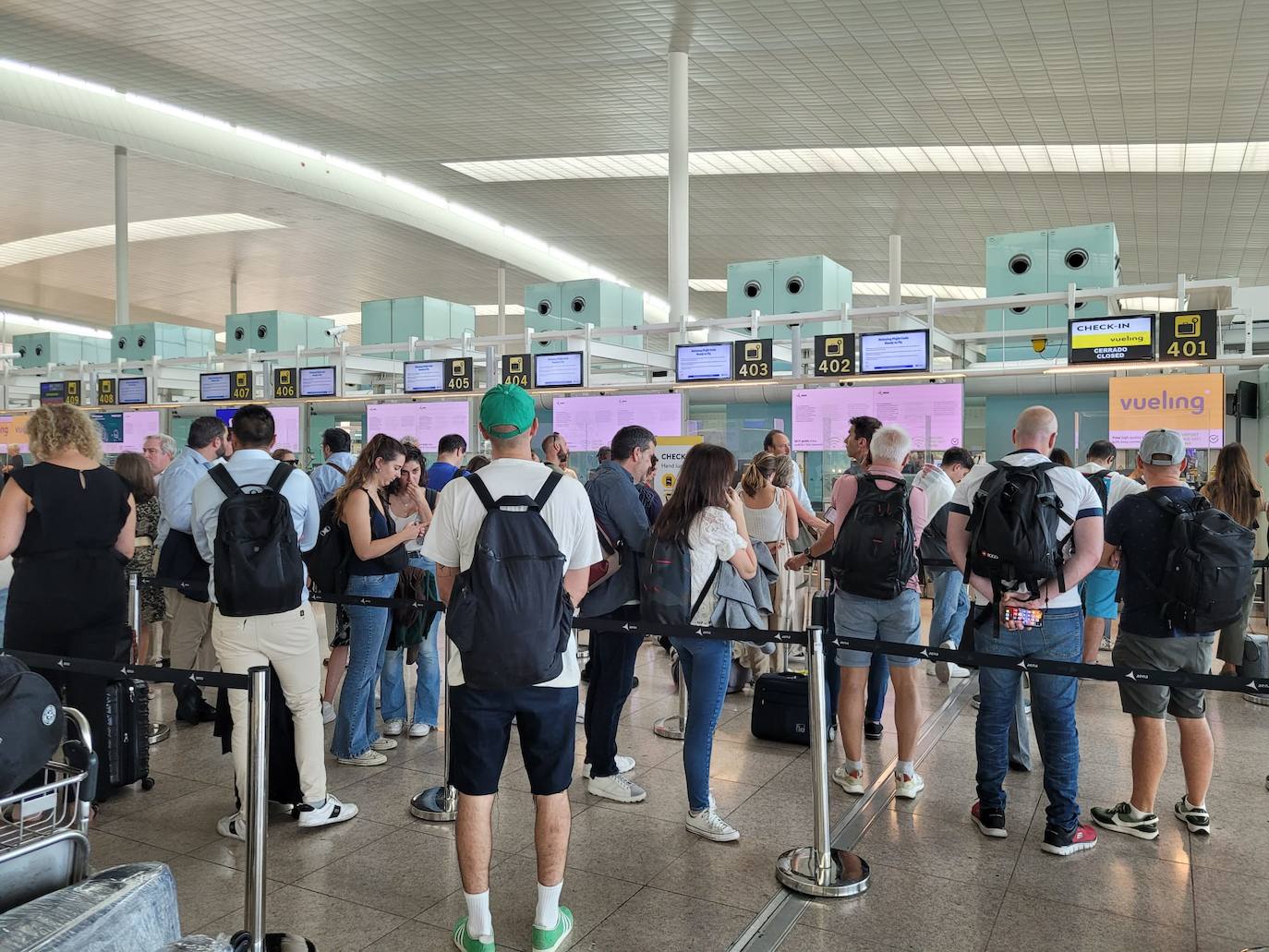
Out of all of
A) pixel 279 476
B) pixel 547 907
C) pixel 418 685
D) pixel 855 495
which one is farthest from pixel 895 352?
pixel 547 907

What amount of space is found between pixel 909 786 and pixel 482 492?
272 centimetres

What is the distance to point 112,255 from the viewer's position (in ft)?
70.7

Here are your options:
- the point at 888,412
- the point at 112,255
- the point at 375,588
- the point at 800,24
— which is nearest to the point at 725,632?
the point at 375,588

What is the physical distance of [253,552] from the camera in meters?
3.72

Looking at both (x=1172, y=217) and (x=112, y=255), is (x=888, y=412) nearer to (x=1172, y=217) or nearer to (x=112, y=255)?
(x=1172, y=217)

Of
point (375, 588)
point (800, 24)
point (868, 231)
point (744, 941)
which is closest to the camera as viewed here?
point (744, 941)

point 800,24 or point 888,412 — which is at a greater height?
point 800,24

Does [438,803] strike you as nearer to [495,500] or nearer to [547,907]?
[547,907]

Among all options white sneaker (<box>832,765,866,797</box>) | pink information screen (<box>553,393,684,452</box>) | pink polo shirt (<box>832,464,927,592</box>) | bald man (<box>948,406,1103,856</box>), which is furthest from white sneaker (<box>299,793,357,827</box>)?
pink information screen (<box>553,393,684,452</box>)

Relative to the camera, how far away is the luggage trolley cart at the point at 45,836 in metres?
1.83

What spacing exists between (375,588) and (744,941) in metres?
2.61

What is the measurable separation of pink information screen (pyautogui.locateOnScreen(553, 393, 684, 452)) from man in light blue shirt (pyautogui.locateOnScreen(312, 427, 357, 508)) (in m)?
3.35

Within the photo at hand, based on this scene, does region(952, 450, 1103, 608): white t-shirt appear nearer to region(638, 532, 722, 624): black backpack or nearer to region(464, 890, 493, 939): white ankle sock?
region(638, 532, 722, 624): black backpack

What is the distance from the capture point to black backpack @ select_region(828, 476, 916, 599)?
13.9 ft
